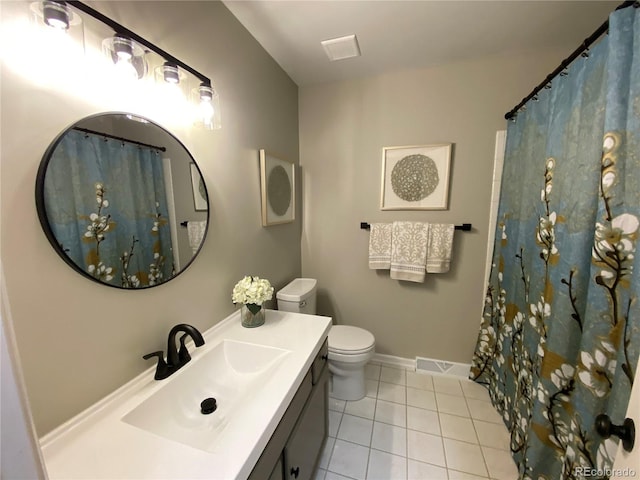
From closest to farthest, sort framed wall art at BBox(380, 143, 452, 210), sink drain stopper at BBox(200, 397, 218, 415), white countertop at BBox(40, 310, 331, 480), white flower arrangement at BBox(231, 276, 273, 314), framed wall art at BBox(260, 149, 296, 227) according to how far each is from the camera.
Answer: white countertop at BBox(40, 310, 331, 480) → sink drain stopper at BBox(200, 397, 218, 415) → white flower arrangement at BBox(231, 276, 273, 314) → framed wall art at BBox(260, 149, 296, 227) → framed wall art at BBox(380, 143, 452, 210)

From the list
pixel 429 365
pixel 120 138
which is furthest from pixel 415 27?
pixel 429 365

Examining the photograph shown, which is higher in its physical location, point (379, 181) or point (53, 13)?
point (53, 13)

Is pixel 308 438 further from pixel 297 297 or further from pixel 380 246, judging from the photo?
pixel 380 246

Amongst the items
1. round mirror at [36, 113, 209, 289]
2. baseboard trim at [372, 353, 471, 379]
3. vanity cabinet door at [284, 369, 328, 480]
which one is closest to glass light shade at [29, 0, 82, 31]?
round mirror at [36, 113, 209, 289]

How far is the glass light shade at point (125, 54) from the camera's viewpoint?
0.78 meters

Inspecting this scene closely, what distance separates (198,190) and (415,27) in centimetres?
152

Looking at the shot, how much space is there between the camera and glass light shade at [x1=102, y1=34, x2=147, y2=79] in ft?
2.57

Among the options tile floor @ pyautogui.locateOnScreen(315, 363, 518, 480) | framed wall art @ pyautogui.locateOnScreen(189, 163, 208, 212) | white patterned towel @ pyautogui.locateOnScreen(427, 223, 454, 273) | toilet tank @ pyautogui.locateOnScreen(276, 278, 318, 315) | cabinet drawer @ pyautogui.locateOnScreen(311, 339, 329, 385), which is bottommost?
tile floor @ pyautogui.locateOnScreen(315, 363, 518, 480)

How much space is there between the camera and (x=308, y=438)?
3.73ft

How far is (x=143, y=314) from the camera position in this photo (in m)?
0.95

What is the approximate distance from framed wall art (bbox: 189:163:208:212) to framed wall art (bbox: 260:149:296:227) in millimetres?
501

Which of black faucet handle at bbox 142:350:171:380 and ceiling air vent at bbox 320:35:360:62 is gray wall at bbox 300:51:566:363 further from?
black faucet handle at bbox 142:350:171:380

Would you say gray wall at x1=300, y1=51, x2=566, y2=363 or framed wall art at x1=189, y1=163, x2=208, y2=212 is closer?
framed wall art at x1=189, y1=163, x2=208, y2=212

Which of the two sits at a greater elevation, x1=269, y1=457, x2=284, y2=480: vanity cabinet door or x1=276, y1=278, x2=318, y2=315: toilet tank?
x1=276, y1=278, x2=318, y2=315: toilet tank
